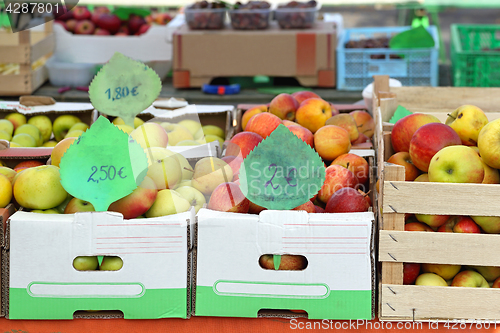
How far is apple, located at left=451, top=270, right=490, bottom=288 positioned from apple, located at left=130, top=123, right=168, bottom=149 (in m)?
0.89

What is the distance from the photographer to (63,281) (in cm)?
120

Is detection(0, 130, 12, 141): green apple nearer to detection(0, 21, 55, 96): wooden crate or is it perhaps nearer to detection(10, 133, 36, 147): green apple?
detection(10, 133, 36, 147): green apple

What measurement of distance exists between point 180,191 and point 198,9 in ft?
8.39

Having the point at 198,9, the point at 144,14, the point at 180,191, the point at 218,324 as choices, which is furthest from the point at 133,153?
the point at 144,14

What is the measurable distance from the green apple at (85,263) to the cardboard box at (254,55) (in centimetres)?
261

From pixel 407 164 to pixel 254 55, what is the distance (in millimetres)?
2376

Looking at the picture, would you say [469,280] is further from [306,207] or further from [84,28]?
[84,28]

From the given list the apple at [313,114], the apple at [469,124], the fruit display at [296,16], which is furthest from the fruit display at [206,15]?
the apple at [469,124]

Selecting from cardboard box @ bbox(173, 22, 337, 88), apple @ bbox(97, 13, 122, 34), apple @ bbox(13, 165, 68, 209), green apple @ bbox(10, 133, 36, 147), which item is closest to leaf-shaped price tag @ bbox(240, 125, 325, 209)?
apple @ bbox(13, 165, 68, 209)

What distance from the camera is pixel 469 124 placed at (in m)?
1.46

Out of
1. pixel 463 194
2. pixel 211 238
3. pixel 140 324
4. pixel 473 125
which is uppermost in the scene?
pixel 473 125

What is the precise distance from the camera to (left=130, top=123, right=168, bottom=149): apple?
1574 millimetres

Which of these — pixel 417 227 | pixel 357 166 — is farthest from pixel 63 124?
pixel 417 227

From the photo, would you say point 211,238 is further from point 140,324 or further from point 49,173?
point 49,173
